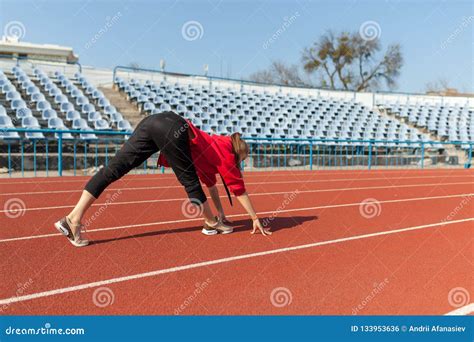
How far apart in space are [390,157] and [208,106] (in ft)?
26.0

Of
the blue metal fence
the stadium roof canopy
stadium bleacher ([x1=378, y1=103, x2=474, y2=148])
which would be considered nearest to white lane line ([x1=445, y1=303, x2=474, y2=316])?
the blue metal fence

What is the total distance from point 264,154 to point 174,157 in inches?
421

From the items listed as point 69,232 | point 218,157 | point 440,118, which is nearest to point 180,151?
point 218,157

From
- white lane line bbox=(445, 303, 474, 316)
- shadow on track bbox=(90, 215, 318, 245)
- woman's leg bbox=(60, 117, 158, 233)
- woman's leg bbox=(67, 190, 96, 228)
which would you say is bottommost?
shadow on track bbox=(90, 215, 318, 245)

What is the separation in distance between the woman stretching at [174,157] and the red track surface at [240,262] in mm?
363

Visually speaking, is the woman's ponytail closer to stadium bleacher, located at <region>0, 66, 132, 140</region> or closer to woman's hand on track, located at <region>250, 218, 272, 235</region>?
woman's hand on track, located at <region>250, 218, 272, 235</region>

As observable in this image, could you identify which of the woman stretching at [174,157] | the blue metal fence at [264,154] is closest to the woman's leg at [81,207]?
the woman stretching at [174,157]

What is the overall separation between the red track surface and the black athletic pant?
1.97 feet

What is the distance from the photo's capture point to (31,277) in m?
3.24

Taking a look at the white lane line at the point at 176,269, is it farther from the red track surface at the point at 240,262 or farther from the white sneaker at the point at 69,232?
the white sneaker at the point at 69,232

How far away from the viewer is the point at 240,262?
3.72 metres

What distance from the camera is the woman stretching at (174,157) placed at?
402 cm

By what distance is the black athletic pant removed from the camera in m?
4.02

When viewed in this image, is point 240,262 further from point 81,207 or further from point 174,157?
point 81,207
